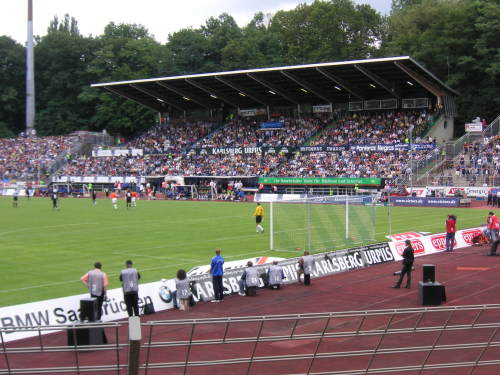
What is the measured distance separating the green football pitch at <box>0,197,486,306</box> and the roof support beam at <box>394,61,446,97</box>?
16743mm

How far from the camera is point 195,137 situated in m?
84.4

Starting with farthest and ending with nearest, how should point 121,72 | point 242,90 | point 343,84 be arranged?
point 121,72 → point 242,90 → point 343,84

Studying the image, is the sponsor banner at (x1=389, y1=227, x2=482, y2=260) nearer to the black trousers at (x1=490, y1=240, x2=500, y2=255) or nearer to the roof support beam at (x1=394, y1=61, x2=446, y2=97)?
the black trousers at (x1=490, y1=240, x2=500, y2=255)

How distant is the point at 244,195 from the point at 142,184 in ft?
50.5

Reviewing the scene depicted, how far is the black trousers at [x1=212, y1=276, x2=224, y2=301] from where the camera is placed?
61.2 feet

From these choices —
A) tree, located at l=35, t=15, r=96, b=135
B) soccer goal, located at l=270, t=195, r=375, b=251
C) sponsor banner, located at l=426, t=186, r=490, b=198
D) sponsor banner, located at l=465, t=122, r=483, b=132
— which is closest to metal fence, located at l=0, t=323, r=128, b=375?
soccer goal, located at l=270, t=195, r=375, b=251

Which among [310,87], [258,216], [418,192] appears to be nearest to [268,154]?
[310,87]

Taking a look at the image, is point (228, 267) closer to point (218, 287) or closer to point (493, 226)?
point (218, 287)

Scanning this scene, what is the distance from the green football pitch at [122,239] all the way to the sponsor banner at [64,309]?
3.41m

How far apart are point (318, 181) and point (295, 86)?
526 inches

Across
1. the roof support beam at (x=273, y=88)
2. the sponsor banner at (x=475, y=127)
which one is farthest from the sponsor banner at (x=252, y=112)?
the sponsor banner at (x=475, y=127)

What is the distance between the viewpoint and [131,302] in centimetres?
1634

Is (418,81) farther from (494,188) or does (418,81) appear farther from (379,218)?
(379,218)

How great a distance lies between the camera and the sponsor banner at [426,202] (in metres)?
52.9
